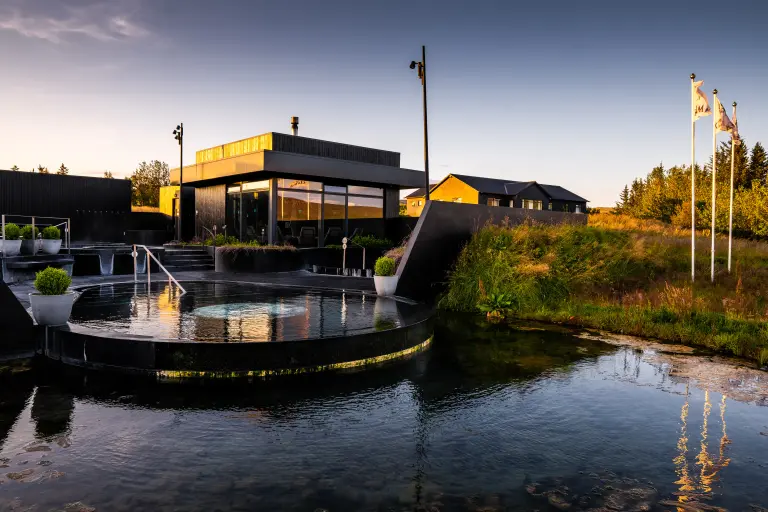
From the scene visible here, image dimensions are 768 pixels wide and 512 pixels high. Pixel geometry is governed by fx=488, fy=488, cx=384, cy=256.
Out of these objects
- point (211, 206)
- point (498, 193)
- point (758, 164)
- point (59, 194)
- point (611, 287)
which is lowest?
point (611, 287)

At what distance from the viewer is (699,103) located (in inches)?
515

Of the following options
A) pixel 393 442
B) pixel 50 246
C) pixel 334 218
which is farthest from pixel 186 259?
pixel 393 442

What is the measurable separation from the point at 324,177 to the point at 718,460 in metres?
16.9

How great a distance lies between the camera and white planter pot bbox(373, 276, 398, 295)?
1148 centimetres

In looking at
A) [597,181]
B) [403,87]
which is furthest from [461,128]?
[597,181]

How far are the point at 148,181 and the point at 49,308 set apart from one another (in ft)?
195

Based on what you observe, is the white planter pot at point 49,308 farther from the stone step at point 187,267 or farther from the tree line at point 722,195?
the tree line at point 722,195

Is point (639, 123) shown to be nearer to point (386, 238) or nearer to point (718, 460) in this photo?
point (386, 238)

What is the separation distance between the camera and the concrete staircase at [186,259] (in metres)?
17.2

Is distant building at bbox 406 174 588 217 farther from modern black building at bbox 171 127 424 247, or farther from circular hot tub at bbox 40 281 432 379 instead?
circular hot tub at bbox 40 281 432 379

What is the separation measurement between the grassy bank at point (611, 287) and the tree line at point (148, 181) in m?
52.3

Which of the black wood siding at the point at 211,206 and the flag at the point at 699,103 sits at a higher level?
the flag at the point at 699,103

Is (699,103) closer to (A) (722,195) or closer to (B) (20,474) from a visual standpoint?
(B) (20,474)

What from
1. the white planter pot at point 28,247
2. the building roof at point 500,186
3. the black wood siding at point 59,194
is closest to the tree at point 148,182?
the black wood siding at point 59,194
